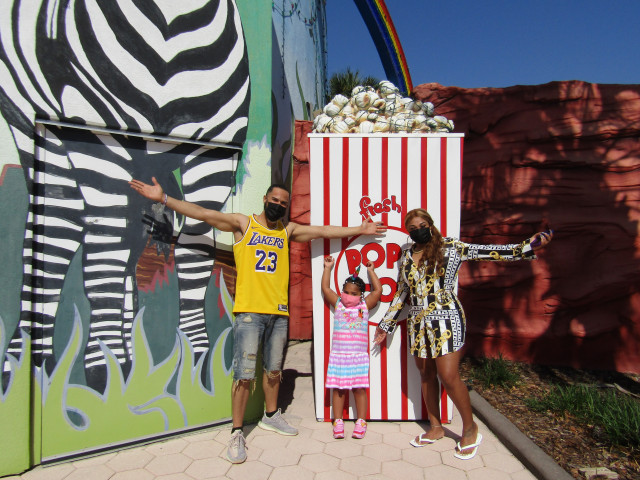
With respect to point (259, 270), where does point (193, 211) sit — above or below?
above

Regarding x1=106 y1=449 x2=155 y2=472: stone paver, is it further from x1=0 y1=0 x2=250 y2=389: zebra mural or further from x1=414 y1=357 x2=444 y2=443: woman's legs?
x1=414 y1=357 x2=444 y2=443: woman's legs

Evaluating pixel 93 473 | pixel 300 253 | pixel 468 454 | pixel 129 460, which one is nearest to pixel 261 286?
pixel 129 460

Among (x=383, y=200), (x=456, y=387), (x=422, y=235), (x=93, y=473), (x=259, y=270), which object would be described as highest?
(x=383, y=200)

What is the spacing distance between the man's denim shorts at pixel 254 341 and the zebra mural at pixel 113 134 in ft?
1.42

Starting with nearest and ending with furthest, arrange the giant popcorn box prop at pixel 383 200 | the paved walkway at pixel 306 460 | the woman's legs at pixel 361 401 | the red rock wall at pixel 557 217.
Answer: the paved walkway at pixel 306 460
the woman's legs at pixel 361 401
the giant popcorn box prop at pixel 383 200
the red rock wall at pixel 557 217

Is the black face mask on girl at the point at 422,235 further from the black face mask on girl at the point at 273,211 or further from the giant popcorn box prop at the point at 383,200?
the black face mask on girl at the point at 273,211

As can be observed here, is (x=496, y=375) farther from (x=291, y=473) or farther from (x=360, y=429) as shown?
(x=291, y=473)

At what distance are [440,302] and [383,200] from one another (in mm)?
991

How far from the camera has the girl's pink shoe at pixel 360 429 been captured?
3386mm

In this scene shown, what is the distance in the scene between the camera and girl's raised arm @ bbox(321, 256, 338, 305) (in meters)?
3.52

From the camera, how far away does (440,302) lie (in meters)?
3.11

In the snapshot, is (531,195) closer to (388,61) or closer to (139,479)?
(139,479)

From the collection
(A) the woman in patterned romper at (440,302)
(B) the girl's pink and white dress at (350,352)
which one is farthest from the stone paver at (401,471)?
(B) the girl's pink and white dress at (350,352)

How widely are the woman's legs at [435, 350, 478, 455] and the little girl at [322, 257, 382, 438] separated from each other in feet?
2.06
